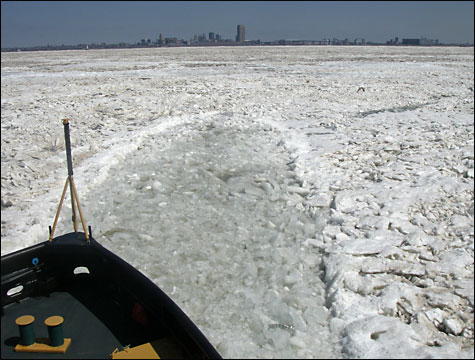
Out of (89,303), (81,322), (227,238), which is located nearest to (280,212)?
(227,238)

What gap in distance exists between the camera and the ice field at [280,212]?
350cm

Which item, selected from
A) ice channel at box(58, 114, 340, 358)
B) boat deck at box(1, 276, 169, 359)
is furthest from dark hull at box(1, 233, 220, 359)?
ice channel at box(58, 114, 340, 358)

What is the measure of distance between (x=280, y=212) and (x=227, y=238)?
1.12 m

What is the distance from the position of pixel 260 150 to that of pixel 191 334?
21.1 ft

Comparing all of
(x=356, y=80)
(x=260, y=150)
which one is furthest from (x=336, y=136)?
(x=356, y=80)

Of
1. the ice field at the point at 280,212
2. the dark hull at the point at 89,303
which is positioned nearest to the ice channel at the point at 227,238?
the ice field at the point at 280,212

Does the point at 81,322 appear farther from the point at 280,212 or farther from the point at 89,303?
the point at 280,212

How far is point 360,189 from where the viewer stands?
6410mm

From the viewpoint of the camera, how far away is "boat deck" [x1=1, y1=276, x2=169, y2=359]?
9.91ft

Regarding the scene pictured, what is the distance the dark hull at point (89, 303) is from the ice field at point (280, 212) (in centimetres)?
57

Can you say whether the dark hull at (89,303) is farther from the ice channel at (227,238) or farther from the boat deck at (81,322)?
the ice channel at (227,238)

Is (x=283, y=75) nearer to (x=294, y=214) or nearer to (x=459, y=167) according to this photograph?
(x=459, y=167)

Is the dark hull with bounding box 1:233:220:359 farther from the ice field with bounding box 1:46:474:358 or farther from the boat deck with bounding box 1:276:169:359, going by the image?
the ice field with bounding box 1:46:474:358

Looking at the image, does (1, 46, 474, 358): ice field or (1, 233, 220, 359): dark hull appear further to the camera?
(1, 46, 474, 358): ice field
